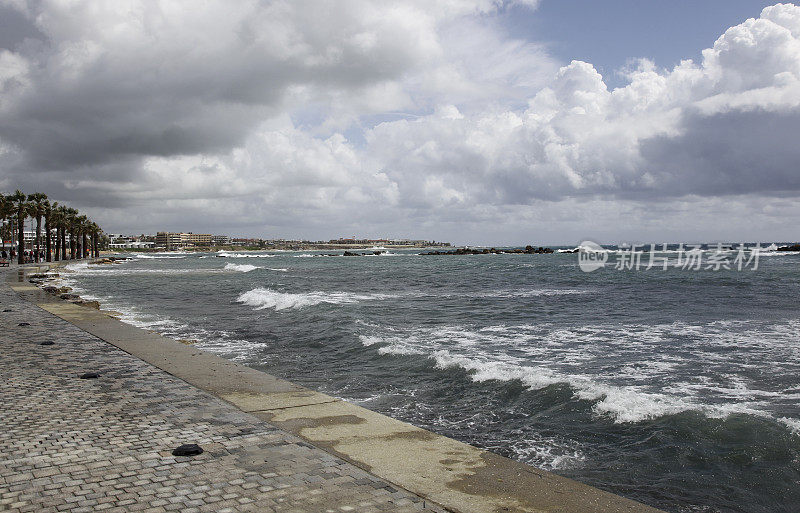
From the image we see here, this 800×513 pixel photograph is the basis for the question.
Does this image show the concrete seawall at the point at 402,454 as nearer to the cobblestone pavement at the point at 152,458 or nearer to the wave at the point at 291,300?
the cobblestone pavement at the point at 152,458

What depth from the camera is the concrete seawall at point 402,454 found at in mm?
4746

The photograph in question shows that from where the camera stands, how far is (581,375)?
11.2m

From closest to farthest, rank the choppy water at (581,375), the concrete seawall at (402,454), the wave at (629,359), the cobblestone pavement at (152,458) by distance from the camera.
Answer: the cobblestone pavement at (152,458)
the concrete seawall at (402,454)
the choppy water at (581,375)
the wave at (629,359)

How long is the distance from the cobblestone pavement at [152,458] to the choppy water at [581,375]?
264 centimetres

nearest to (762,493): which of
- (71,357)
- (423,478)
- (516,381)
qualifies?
(423,478)

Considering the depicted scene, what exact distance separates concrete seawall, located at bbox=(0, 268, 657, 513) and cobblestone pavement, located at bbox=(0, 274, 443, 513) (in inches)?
6.4

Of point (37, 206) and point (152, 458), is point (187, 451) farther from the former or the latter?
point (37, 206)

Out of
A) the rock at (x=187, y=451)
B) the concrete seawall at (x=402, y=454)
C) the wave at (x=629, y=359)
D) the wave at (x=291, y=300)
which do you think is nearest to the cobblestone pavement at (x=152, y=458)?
the rock at (x=187, y=451)

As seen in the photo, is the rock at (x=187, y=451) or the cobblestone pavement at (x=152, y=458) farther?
the rock at (x=187, y=451)

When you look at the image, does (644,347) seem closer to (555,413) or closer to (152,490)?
(555,413)

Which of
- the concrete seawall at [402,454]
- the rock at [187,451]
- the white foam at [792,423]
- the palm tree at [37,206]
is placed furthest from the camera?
the palm tree at [37,206]

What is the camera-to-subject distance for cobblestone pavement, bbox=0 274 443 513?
14.6 ft

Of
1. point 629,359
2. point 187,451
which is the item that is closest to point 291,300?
point 629,359

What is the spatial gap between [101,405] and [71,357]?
4.29 metres
